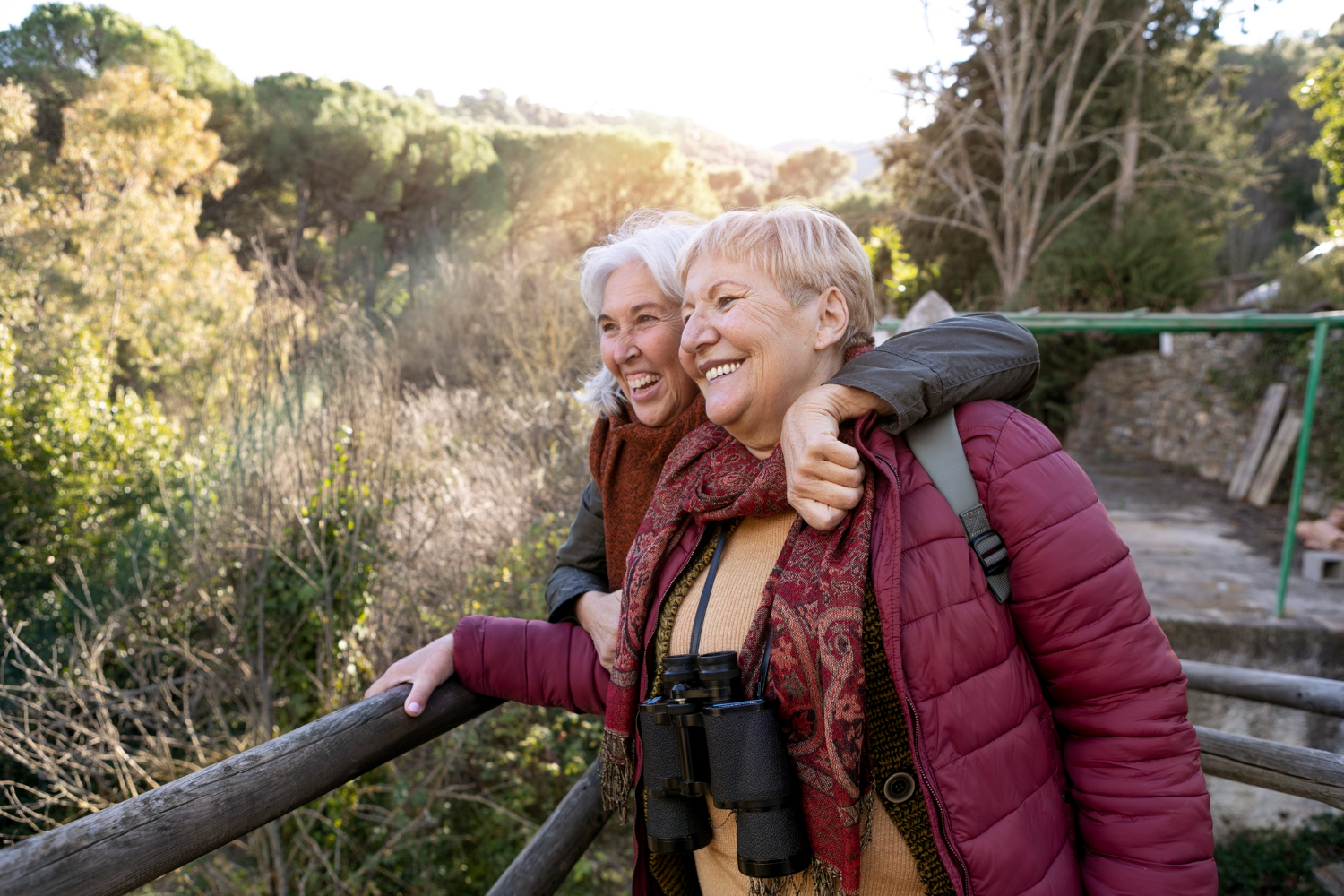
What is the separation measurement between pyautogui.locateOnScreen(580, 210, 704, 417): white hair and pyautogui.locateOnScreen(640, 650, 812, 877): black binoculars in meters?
0.88

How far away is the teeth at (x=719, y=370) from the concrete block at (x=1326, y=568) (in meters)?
7.33

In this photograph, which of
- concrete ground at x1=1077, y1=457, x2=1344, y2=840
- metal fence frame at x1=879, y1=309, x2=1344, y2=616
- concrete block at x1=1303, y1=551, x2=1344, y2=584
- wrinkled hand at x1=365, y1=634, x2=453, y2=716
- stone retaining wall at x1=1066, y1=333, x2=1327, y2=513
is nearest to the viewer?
wrinkled hand at x1=365, y1=634, x2=453, y2=716

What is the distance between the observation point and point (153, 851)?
3.34ft

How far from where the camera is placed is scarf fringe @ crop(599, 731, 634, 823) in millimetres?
1473

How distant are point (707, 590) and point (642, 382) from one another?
0.61 metres

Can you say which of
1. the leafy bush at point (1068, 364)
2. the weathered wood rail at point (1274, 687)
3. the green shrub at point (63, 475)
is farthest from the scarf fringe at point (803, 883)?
the leafy bush at point (1068, 364)

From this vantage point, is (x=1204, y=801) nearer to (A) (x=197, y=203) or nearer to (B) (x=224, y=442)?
(B) (x=224, y=442)

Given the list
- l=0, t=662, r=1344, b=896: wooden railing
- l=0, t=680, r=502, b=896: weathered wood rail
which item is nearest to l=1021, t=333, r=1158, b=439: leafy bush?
l=0, t=662, r=1344, b=896: wooden railing

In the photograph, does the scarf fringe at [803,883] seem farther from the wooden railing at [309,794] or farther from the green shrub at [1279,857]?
the green shrub at [1279,857]

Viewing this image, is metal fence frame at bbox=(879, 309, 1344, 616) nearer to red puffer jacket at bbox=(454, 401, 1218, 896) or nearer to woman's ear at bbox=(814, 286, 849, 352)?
woman's ear at bbox=(814, 286, 849, 352)

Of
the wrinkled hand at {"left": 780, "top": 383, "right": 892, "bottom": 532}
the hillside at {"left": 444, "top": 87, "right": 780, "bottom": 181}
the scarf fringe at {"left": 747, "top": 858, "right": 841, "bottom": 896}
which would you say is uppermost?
the hillside at {"left": 444, "top": 87, "right": 780, "bottom": 181}

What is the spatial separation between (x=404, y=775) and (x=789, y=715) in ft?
13.0

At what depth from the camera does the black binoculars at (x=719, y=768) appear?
1150mm

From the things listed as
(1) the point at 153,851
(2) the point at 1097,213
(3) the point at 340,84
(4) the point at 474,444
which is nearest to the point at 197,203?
(3) the point at 340,84
